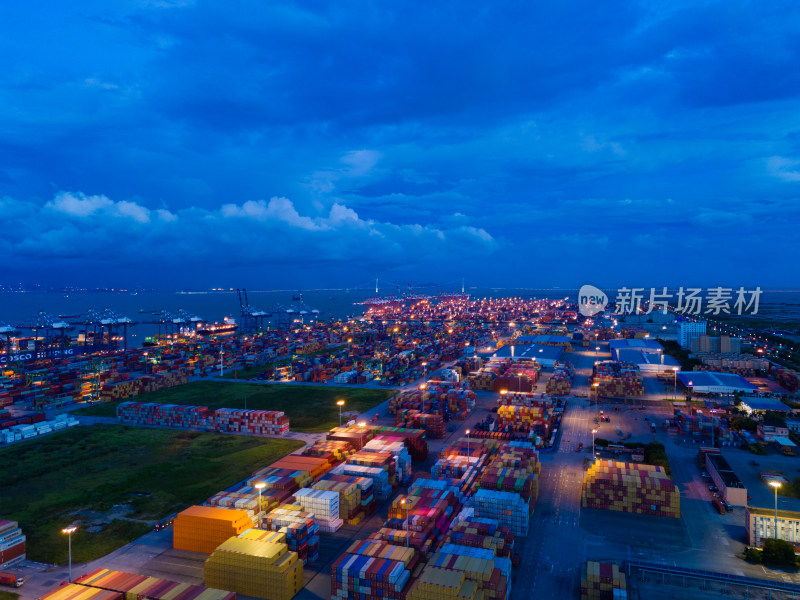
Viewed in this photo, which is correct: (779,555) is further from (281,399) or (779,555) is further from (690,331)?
(690,331)

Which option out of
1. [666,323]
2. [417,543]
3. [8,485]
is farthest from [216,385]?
[666,323]

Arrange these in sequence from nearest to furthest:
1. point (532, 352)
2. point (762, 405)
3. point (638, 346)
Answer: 1. point (762, 405)
2. point (532, 352)
3. point (638, 346)

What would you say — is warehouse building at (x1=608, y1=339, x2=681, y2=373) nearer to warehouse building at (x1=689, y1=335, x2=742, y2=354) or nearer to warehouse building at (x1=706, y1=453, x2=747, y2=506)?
warehouse building at (x1=689, y1=335, x2=742, y2=354)

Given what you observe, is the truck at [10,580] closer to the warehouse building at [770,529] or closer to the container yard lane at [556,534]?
the container yard lane at [556,534]

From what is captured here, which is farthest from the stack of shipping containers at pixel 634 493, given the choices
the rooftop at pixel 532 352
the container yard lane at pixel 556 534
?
the rooftop at pixel 532 352

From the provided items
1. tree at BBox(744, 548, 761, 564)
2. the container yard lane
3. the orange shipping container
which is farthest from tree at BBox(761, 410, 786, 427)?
the orange shipping container

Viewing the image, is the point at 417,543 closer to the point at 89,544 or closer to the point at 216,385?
the point at 89,544

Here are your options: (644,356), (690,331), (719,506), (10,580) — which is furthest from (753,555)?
(690,331)
